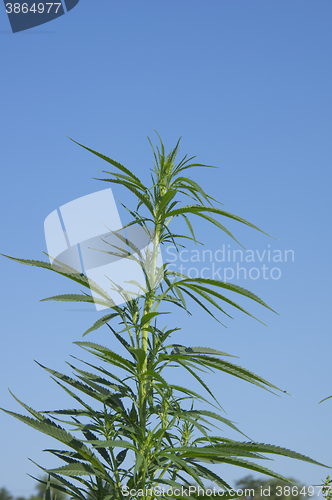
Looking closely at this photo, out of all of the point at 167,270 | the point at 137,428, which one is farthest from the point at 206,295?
the point at 137,428

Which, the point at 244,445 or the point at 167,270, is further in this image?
the point at 167,270

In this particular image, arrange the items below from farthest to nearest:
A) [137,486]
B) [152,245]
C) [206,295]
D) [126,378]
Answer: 1. [152,245]
2. [206,295]
3. [126,378]
4. [137,486]

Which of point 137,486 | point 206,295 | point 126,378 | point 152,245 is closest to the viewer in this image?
point 137,486

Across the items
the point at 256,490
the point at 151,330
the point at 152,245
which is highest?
the point at 152,245

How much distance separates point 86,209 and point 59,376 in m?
0.78

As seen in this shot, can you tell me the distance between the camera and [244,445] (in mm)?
1676

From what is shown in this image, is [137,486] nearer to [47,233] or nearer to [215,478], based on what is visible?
[215,478]

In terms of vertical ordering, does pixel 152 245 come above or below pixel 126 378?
above
